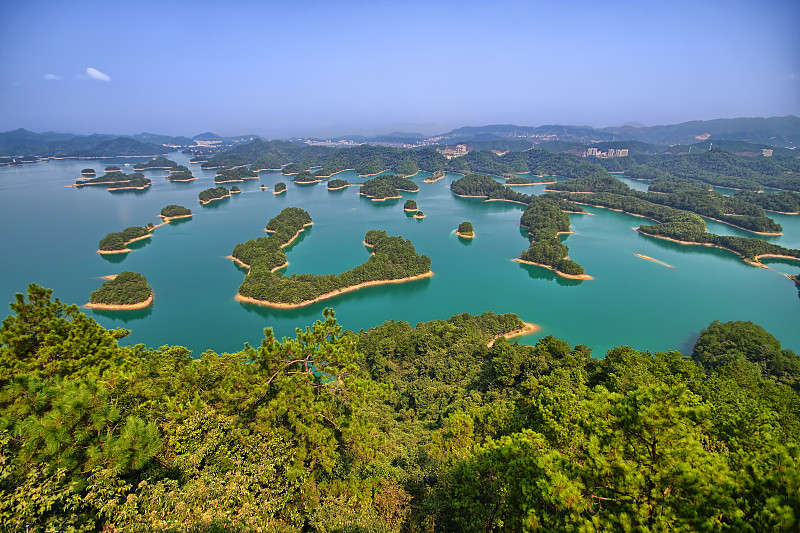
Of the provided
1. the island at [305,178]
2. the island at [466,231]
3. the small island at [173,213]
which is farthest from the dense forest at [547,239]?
the island at [305,178]

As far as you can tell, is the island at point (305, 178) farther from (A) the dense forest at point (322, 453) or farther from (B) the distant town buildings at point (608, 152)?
(B) the distant town buildings at point (608, 152)

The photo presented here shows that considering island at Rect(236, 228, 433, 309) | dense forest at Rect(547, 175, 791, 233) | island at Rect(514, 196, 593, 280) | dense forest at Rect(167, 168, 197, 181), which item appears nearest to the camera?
island at Rect(236, 228, 433, 309)

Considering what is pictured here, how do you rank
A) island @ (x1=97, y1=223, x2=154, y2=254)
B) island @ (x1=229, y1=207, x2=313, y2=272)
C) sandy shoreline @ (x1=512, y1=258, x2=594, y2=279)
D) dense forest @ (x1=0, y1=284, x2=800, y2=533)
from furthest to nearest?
island @ (x1=97, y1=223, x2=154, y2=254)
sandy shoreline @ (x1=512, y1=258, x2=594, y2=279)
island @ (x1=229, y1=207, x2=313, y2=272)
dense forest @ (x1=0, y1=284, x2=800, y2=533)

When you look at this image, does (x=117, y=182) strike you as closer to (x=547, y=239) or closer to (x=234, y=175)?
(x=234, y=175)

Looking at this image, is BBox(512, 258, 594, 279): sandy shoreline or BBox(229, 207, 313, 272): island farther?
BBox(512, 258, 594, 279): sandy shoreline

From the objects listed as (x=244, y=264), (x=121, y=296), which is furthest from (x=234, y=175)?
(x=121, y=296)

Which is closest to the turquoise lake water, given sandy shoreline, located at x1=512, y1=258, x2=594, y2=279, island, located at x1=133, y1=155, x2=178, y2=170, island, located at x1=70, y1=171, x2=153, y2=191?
sandy shoreline, located at x1=512, y1=258, x2=594, y2=279

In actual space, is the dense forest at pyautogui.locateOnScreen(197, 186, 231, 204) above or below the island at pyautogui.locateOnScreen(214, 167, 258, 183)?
below

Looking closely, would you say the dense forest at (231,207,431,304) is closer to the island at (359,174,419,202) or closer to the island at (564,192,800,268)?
the island at (359,174,419,202)
